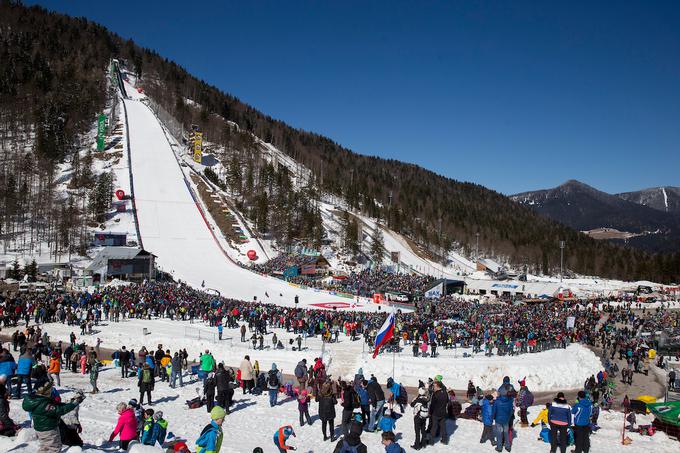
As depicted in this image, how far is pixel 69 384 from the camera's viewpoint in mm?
13867

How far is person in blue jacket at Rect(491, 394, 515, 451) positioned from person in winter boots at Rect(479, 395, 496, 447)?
84 millimetres

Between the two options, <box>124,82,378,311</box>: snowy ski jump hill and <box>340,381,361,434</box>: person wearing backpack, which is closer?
<box>340,381,361,434</box>: person wearing backpack

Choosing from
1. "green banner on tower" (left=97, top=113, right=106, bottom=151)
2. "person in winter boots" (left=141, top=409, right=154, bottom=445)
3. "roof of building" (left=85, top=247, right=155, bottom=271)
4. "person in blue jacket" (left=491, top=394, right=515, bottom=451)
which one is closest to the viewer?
"person in winter boots" (left=141, top=409, right=154, bottom=445)

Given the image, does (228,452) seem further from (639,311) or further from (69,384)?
(639,311)

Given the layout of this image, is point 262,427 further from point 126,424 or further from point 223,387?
point 126,424

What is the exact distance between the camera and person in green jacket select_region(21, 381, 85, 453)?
19.0ft

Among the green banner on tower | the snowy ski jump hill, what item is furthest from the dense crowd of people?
the green banner on tower

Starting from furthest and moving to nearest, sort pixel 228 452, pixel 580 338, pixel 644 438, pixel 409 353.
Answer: pixel 580 338
pixel 409 353
pixel 644 438
pixel 228 452

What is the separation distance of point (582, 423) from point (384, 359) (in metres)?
11.3

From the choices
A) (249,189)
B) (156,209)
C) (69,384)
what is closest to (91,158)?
(156,209)

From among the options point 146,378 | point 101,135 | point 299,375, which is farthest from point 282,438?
point 101,135

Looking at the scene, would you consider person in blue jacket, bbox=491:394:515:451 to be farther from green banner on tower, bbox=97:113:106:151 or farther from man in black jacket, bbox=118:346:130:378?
green banner on tower, bbox=97:113:106:151

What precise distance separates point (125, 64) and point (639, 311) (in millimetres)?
160392

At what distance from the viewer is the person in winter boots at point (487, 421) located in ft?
30.5
